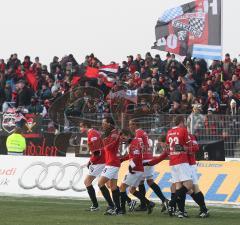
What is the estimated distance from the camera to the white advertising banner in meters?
24.6

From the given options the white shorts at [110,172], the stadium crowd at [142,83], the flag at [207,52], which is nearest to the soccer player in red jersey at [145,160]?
the white shorts at [110,172]

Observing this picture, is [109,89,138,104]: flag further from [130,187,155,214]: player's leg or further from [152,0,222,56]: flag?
[130,187,155,214]: player's leg

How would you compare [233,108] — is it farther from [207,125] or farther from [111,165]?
[111,165]

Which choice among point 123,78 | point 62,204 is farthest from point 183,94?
point 62,204

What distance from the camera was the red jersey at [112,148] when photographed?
19.2 metres

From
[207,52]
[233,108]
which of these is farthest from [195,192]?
[207,52]

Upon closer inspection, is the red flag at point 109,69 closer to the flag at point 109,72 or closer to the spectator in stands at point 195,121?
the flag at point 109,72

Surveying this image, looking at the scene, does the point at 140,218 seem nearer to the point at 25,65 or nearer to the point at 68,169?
the point at 68,169

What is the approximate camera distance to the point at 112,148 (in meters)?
19.3

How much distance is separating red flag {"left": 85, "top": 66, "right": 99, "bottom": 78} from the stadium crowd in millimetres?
285


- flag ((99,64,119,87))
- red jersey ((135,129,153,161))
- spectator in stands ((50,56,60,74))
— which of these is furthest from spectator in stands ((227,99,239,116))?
spectator in stands ((50,56,60,74))

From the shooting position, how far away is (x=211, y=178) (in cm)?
2241

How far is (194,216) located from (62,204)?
4520mm

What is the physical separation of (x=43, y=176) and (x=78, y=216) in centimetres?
694
